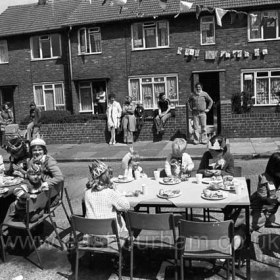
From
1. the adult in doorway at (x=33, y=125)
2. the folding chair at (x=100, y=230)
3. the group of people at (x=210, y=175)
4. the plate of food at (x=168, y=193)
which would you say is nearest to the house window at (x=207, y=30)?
the adult in doorway at (x=33, y=125)

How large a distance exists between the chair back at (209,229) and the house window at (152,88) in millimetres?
16678

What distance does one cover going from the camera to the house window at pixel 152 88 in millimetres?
20781

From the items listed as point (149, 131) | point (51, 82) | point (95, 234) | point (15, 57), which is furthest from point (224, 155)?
point (15, 57)

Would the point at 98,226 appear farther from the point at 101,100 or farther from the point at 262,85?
the point at 101,100

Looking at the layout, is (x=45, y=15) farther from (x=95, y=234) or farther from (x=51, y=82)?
(x=95, y=234)

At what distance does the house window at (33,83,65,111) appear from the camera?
76.5 ft

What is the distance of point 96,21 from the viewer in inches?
830

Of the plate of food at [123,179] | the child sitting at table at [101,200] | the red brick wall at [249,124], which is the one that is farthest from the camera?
the red brick wall at [249,124]

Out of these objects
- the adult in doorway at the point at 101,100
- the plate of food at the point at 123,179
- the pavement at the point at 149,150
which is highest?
the adult in doorway at the point at 101,100

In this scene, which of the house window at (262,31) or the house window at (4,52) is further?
the house window at (4,52)

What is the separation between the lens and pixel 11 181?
639cm

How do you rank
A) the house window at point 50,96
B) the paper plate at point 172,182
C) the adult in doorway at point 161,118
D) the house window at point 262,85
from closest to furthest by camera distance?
1. the paper plate at point 172,182
2. the adult in doorway at point 161,118
3. the house window at point 262,85
4. the house window at point 50,96

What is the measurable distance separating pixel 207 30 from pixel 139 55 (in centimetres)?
362

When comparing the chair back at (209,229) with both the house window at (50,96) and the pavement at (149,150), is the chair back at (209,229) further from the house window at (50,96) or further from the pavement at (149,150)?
the house window at (50,96)
